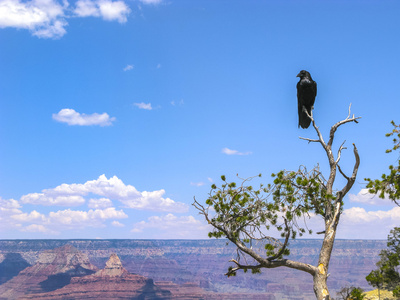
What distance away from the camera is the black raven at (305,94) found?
14.2 meters

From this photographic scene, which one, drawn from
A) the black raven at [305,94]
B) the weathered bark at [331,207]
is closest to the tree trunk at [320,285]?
the weathered bark at [331,207]

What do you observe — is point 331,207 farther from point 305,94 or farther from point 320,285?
point 305,94

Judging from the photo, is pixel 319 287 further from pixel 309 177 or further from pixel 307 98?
pixel 307 98

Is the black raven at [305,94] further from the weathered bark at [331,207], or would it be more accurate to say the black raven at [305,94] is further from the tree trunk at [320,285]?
the tree trunk at [320,285]

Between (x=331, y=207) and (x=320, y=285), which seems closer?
(x=320, y=285)

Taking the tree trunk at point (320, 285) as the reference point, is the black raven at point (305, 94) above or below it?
above

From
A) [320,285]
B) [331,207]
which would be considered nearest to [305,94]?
[331,207]

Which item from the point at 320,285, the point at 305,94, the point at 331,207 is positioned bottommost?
the point at 320,285

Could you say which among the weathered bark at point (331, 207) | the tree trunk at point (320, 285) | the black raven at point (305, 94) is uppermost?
the black raven at point (305, 94)

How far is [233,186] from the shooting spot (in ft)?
41.3

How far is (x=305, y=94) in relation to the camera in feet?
46.7

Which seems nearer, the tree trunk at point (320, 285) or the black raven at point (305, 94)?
the tree trunk at point (320, 285)

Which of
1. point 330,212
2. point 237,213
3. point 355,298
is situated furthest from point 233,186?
point 355,298

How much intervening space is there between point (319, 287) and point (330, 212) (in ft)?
6.83
